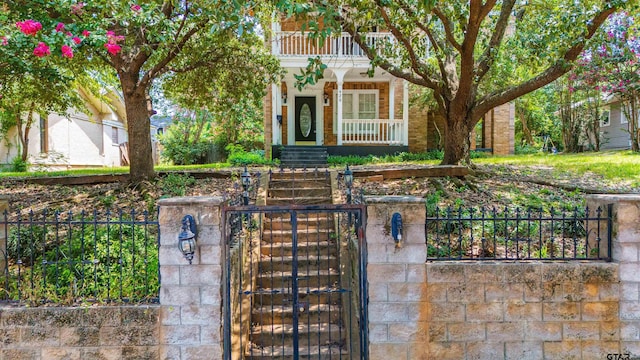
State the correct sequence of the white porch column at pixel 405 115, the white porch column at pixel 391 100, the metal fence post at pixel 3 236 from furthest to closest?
the white porch column at pixel 391 100 < the white porch column at pixel 405 115 < the metal fence post at pixel 3 236

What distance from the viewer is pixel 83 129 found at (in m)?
22.5

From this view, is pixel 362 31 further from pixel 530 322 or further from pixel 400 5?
pixel 530 322

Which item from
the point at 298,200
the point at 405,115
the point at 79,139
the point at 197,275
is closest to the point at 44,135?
the point at 79,139

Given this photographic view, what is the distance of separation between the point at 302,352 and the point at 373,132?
12.2 meters

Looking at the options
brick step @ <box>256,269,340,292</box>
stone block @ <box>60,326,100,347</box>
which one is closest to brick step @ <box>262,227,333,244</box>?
brick step @ <box>256,269,340,292</box>

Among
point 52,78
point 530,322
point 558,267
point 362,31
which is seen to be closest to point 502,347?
point 530,322

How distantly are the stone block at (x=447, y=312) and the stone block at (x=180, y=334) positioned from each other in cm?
257

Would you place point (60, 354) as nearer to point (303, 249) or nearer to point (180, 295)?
point (180, 295)

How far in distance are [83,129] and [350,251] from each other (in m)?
21.4

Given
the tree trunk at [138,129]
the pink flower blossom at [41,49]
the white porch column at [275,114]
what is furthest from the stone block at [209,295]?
the white porch column at [275,114]

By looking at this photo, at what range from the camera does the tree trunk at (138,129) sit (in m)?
9.10

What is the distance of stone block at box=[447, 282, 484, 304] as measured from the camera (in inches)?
186

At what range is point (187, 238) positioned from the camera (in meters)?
4.43

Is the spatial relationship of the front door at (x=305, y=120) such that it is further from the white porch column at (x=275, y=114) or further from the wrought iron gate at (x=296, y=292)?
the wrought iron gate at (x=296, y=292)
